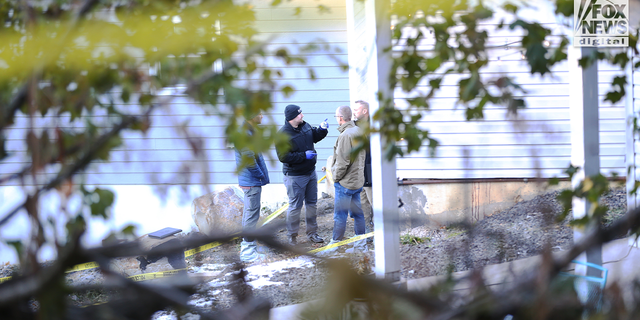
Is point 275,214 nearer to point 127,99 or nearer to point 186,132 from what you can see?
point 127,99

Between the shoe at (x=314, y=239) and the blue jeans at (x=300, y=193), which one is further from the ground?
the blue jeans at (x=300, y=193)

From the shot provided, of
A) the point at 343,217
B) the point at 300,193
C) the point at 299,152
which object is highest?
the point at 299,152

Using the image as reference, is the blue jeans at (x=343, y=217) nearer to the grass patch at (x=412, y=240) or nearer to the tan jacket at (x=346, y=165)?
the tan jacket at (x=346, y=165)

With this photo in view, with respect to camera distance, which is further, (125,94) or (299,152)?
(299,152)

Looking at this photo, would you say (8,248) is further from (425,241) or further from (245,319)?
(425,241)

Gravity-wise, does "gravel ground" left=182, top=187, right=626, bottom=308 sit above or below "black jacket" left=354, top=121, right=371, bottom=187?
below

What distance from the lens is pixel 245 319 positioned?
75 cm

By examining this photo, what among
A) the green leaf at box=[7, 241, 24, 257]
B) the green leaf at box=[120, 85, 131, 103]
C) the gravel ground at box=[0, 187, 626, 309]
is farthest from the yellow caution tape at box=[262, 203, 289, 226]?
the green leaf at box=[7, 241, 24, 257]

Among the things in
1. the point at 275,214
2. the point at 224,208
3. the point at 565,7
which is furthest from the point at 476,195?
the point at 565,7

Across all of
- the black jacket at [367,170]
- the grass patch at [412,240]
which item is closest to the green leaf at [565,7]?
the grass patch at [412,240]

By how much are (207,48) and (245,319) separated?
70cm

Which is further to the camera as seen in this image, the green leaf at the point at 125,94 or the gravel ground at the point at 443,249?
the gravel ground at the point at 443,249

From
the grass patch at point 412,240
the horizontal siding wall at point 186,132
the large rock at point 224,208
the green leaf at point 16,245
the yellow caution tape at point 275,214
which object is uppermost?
the horizontal siding wall at point 186,132

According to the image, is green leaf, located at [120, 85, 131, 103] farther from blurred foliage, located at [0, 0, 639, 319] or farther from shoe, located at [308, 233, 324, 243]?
shoe, located at [308, 233, 324, 243]
